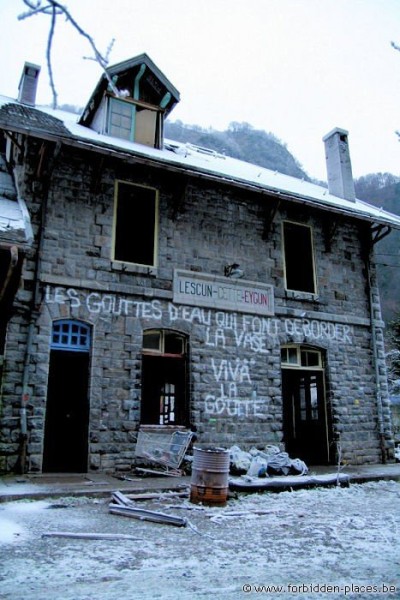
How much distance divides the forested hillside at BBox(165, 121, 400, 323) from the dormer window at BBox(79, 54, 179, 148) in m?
14.0

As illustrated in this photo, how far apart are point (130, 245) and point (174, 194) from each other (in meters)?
1.67

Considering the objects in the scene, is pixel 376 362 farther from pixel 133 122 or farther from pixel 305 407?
pixel 133 122

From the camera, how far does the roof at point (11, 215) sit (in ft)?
24.7

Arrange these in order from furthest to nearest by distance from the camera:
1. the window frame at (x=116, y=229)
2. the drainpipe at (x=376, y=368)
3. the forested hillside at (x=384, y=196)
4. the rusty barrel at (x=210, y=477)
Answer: the forested hillside at (x=384, y=196) → the drainpipe at (x=376, y=368) → the window frame at (x=116, y=229) → the rusty barrel at (x=210, y=477)

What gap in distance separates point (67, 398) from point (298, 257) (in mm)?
6931

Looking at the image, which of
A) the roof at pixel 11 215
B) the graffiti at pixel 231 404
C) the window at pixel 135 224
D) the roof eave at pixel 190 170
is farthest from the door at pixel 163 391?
the roof eave at pixel 190 170

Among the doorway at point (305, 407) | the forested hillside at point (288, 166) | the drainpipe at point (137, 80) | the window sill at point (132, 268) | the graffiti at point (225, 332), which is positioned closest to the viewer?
the graffiti at point (225, 332)

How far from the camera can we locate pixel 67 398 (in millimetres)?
10742

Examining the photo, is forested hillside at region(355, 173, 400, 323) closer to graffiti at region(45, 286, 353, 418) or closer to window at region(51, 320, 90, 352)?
graffiti at region(45, 286, 353, 418)

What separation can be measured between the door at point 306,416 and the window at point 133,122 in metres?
7.12

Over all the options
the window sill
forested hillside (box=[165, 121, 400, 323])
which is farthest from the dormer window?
forested hillside (box=[165, 121, 400, 323])

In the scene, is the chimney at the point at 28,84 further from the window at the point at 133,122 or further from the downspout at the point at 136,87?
the downspout at the point at 136,87

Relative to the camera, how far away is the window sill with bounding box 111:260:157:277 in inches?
408

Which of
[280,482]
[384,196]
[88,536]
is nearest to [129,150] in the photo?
[280,482]
